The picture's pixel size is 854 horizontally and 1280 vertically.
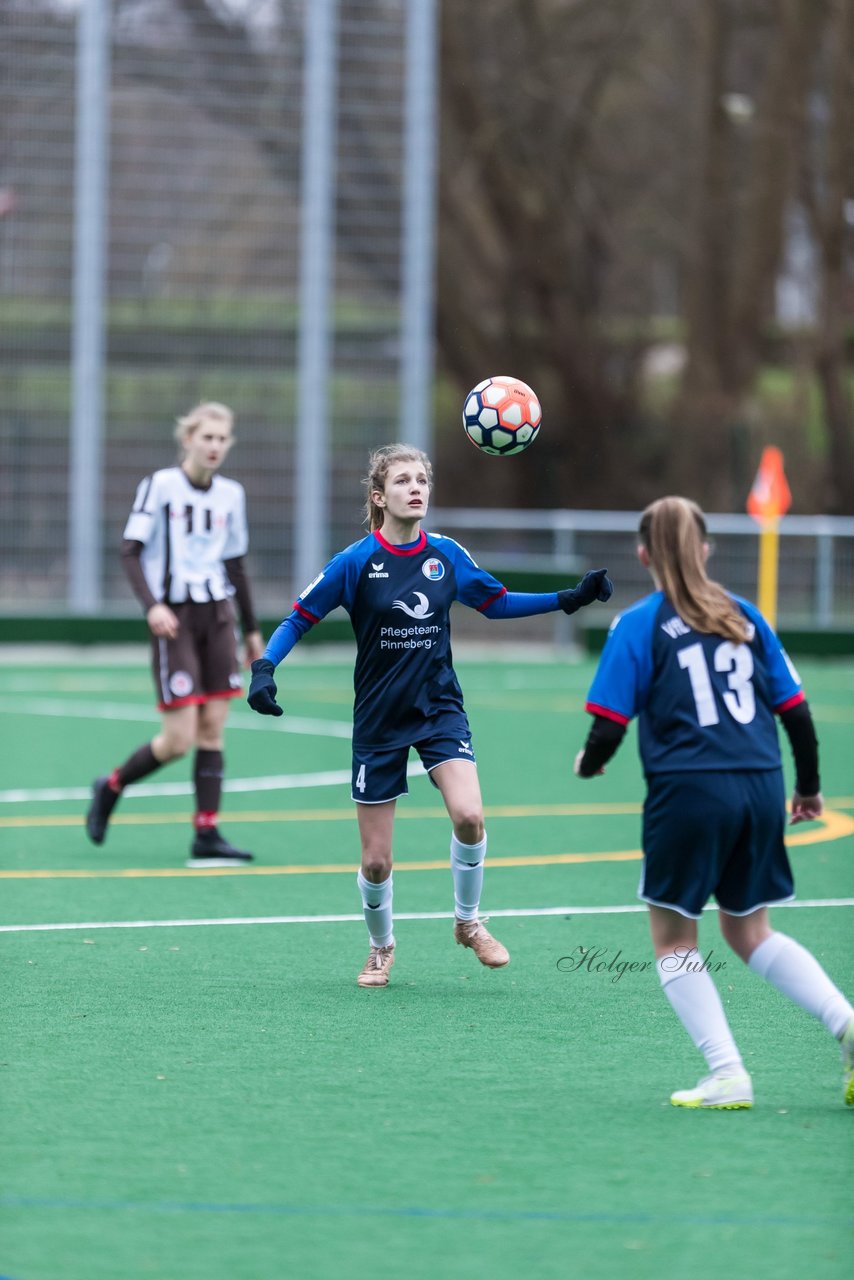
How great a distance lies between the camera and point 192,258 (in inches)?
997

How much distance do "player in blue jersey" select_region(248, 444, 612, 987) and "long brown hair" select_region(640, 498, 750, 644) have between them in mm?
1673

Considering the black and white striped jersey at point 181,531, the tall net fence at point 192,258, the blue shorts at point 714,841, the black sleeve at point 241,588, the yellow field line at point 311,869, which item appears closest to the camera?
the blue shorts at point 714,841

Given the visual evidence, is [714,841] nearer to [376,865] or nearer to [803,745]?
[803,745]

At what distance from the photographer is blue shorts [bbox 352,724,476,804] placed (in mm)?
7387

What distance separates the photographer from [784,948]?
568 centimetres

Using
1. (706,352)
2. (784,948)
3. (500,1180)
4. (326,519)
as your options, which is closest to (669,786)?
(784,948)

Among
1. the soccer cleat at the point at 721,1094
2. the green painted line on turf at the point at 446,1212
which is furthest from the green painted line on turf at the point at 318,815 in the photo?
the green painted line on turf at the point at 446,1212

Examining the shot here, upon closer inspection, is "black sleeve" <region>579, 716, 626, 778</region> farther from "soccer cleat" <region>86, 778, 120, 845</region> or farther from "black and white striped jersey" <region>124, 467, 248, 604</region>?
"soccer cleat" <region>86, 778, 120, 845</region>

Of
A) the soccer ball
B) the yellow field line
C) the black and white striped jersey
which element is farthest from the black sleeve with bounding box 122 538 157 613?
the soccer ball

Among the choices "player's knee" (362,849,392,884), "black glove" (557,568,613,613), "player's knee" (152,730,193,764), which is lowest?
"player's knee" (152,730,193,764)

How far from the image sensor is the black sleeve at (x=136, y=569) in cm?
1014

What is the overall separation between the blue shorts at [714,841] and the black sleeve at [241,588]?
5.10 meters

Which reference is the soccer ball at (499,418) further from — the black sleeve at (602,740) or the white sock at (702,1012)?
the white sock at (702,1012)

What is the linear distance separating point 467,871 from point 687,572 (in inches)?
87.1
